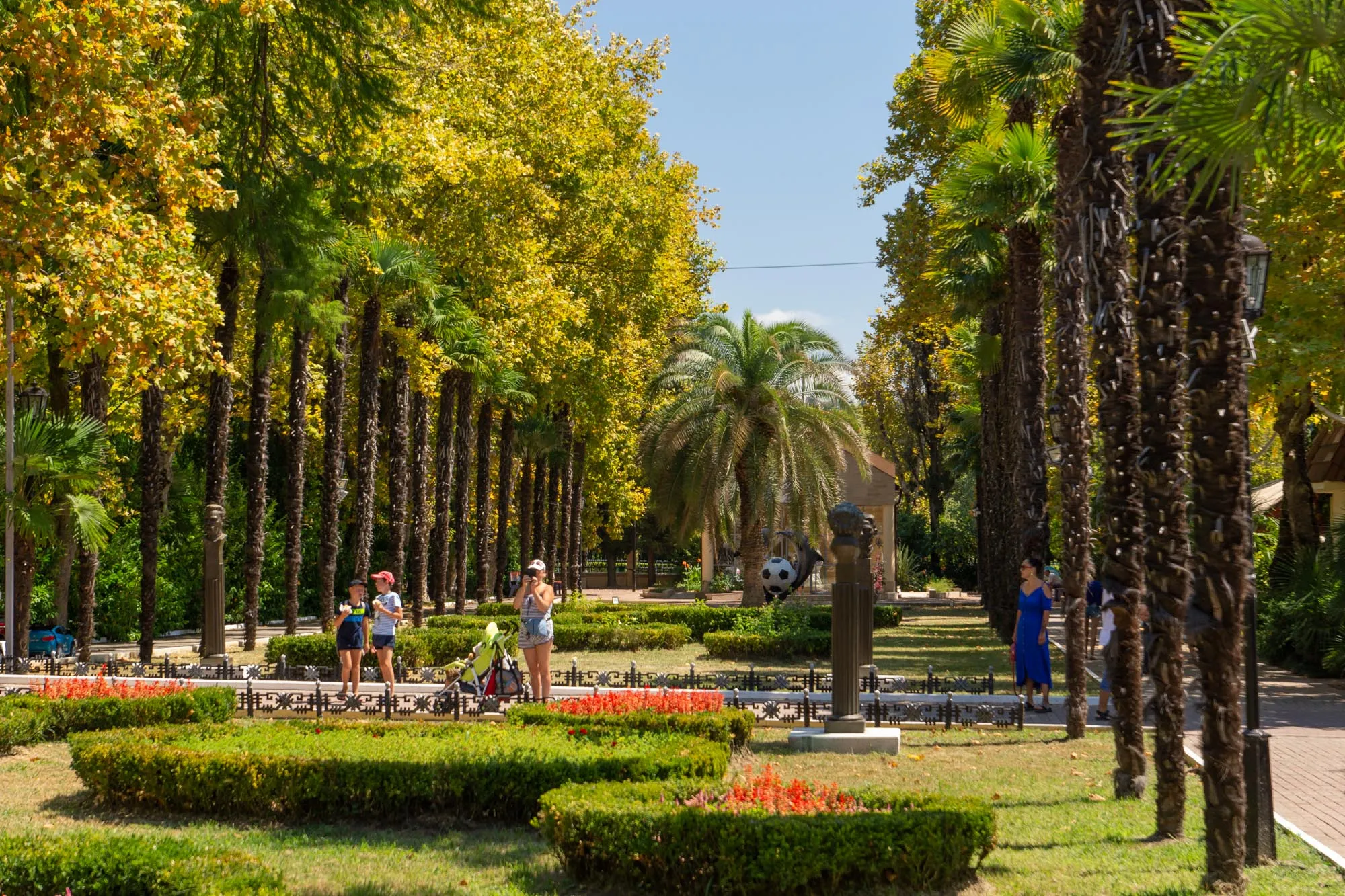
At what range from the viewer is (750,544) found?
1414 inches

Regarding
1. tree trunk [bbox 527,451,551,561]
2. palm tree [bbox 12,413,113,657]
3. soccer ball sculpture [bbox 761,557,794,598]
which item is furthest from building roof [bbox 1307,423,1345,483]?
tree trunk [bbox 527,451,551,561]

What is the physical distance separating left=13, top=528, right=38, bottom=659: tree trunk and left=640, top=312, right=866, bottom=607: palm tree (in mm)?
17264

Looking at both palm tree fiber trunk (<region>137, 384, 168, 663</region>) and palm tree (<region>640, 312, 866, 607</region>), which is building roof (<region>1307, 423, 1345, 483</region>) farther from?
palm tree fiber trunk (<region>137, 384, 168, 663</region>)

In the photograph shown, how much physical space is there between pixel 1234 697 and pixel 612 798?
3.72 m

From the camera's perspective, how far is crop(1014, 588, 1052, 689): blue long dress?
15.5m

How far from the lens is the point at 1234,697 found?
7.33 metres

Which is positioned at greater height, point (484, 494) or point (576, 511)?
point (484, 494)

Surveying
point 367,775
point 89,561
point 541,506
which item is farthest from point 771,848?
point 541,506

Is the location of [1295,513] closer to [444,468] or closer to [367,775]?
[444,468]

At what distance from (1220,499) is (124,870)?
6046 millimetres

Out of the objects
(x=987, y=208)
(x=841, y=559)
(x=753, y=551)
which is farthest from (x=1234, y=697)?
(x=753, y=551)

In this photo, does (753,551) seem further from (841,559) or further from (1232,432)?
(1232,432)

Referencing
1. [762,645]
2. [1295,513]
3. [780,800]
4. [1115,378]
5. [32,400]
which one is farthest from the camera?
[1295,513]

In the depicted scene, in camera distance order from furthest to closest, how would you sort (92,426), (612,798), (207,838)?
(92,426) < (207,838) < (612,798)
